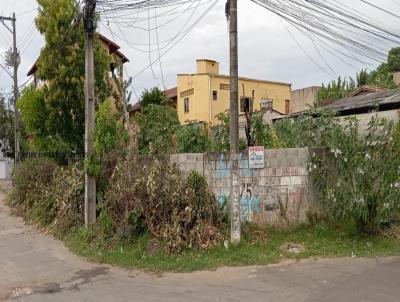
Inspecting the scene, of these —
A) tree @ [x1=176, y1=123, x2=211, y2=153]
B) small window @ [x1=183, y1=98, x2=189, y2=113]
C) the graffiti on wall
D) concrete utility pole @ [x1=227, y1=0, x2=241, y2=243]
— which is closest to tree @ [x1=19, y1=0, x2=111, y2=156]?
tree @ [x1=176, y1=123, x2=211, y2=153]

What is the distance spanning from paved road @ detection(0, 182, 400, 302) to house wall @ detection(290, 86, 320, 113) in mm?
29883

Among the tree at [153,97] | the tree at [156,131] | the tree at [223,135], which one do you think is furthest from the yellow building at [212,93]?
the tree at [223,135]

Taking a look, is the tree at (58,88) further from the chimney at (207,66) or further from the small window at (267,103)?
the small window at (267,103)

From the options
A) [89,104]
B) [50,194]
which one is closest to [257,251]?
[89,104]

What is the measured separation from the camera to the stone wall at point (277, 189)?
9.63 metres

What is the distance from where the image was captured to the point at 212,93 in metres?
31.1

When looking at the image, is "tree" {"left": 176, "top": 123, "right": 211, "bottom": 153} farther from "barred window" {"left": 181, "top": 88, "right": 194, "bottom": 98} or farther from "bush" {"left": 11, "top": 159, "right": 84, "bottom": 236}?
"barred window" {"left": 181, "top": 88, "right": 194, "bottom": 98}

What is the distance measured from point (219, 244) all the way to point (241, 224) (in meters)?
0.84

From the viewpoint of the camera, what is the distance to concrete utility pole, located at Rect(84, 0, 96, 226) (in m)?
10.9

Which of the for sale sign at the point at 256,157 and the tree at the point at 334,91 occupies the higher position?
the tree at the point at 334,91

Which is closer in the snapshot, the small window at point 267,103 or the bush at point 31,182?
the bush at point 31,182

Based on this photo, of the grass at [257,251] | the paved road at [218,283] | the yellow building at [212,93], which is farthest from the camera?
the yellow building at [212,93]

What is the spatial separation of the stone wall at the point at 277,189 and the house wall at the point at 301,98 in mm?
27750

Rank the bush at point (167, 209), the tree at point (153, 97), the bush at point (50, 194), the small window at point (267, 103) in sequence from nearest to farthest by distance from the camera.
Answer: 1. the bush at point (167, 209)
2. the bush at point (50, 194)
3. the tree at point (153, 97)
4. the small window at point (267, 103)
